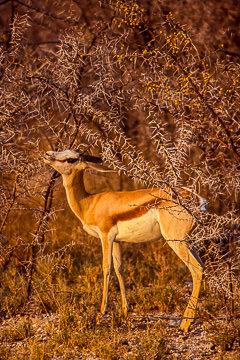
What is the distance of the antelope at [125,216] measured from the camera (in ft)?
15.8

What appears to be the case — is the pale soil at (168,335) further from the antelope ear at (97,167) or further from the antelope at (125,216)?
the antelope ear at (97,167)

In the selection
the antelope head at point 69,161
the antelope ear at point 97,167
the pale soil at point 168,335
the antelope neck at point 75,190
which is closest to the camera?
the pale soil at point 168,335

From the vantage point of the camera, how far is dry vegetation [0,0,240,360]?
4.40m

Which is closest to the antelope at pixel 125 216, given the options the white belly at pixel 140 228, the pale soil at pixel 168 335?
the white belly at pixel 140 228

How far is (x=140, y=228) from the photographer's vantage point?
5.00m

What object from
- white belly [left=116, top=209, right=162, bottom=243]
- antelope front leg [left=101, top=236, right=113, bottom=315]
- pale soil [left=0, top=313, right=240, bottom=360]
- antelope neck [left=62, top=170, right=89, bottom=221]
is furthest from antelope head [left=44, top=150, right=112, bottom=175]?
pale soil [left=0, top=313, right=240, bottom=360]

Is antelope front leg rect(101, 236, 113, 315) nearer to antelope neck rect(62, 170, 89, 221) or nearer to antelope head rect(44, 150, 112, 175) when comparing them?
antelope neck rect(62, 170, 89, 221)

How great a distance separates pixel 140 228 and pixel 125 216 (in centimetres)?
20

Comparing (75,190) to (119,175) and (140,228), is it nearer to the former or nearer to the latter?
(119,175)

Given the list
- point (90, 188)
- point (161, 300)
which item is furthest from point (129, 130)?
point (161, 300)

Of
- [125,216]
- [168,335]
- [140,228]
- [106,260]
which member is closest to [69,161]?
[125,216]

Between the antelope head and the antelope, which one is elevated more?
the antelope head

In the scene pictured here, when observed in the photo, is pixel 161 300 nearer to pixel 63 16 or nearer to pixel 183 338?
pixel 183 338

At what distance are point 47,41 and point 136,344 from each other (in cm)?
579
